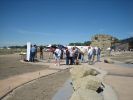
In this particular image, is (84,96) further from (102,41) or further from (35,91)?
(102,41)

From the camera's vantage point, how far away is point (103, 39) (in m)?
63.0

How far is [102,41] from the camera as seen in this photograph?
62.8 meters

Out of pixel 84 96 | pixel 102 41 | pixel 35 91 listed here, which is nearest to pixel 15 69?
pixel 35 91

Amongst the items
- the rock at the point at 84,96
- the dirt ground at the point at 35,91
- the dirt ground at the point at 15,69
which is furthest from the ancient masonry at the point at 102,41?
the rock at the point at 84,96

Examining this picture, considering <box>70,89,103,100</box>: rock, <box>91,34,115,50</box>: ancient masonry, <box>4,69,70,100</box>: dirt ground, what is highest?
<box>91,34,115,50</box>: ancient masonry

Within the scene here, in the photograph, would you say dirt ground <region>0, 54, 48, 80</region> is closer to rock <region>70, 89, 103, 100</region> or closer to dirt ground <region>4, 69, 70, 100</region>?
dirt ground <region>4, 69, 70, 100</region>

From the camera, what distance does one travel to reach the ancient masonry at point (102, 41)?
2457 inches

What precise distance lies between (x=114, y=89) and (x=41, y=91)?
3009 mm

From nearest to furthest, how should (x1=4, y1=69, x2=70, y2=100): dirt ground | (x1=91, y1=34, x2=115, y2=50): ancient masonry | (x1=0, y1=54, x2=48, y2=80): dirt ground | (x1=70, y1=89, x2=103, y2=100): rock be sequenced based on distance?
(x1=70, y1=89, x2=103, y2=100): rock < (x1=4, y1=69, x2=70, y2=100): dirt ground < (x1=0, y1=54, x2=48, y2=80): dirt ground < (x1=91, y1=34, x2=115, y2=50): ancient masonry

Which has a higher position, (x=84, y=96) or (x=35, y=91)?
(x=84, y=96)

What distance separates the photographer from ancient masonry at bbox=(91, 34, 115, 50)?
205ft

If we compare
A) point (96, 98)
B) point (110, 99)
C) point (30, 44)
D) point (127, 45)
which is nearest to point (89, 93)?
point (96, 98)

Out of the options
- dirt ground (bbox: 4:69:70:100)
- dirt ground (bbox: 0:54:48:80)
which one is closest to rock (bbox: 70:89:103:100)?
dirt ground (bbox: 4:69:70:100)

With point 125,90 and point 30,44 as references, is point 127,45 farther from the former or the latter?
point 125,90
